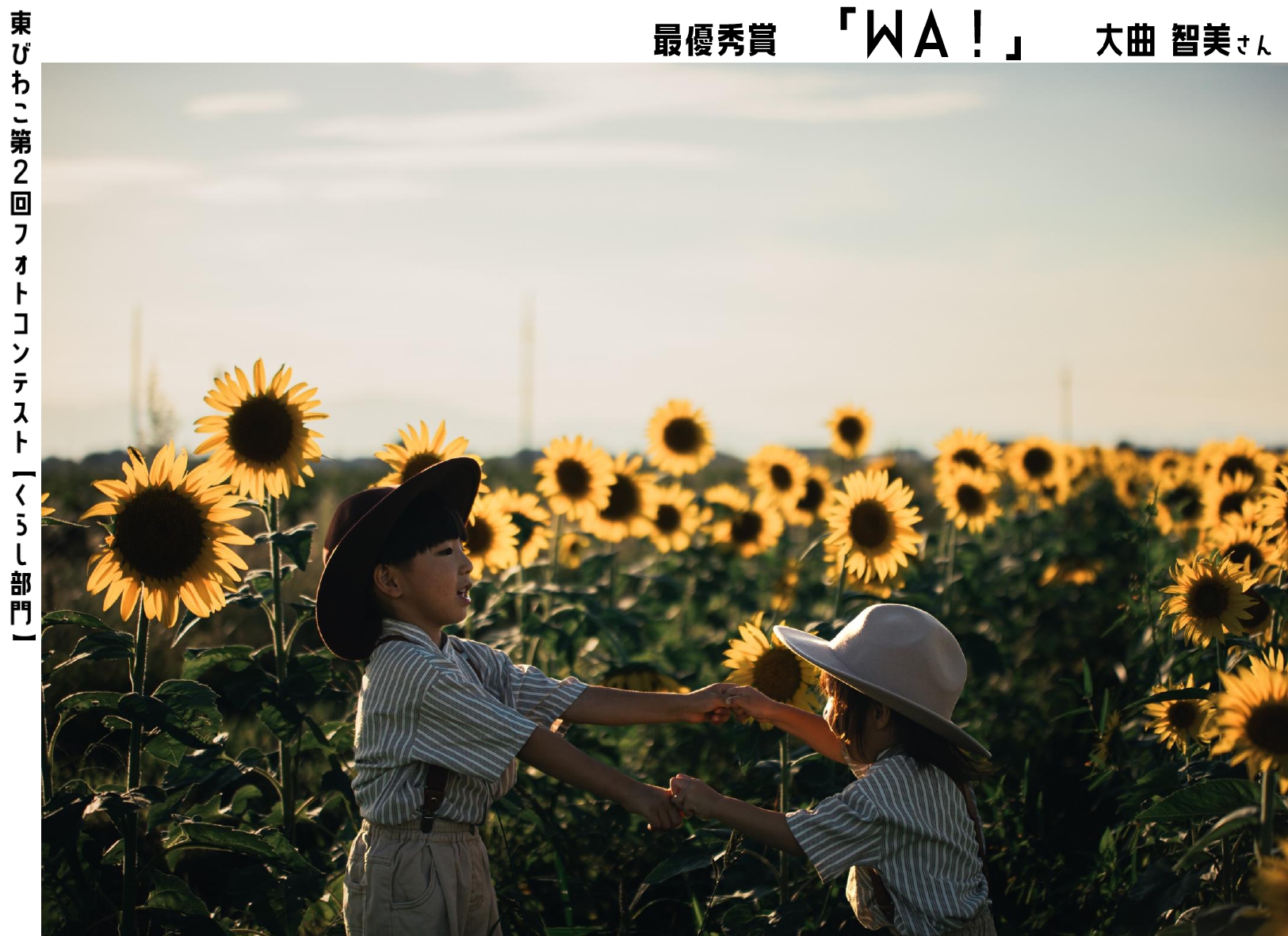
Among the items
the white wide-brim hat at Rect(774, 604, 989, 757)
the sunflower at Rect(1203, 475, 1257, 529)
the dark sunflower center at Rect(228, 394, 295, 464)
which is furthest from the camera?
the sunflower at Rect(1203, 475, 1257, 529)

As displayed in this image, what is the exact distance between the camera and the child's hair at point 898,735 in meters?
2.94

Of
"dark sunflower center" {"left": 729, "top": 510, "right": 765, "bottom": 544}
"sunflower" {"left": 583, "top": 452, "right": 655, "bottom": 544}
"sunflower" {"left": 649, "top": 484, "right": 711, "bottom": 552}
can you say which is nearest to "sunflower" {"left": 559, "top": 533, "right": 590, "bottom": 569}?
"sunflower" {"left": 583, "top": 452, "right": 655, "bottom": 544}

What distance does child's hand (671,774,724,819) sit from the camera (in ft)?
9.39

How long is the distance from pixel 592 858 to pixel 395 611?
1.54m

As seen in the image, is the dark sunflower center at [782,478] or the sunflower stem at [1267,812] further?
the dark sunflower center at [782,478]

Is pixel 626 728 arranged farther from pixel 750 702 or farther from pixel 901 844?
→ pixel 901 844

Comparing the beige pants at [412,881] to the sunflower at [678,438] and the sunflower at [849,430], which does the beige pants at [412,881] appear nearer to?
the sunflower at [678,438]

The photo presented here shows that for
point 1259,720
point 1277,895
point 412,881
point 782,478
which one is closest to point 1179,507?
point 782,478

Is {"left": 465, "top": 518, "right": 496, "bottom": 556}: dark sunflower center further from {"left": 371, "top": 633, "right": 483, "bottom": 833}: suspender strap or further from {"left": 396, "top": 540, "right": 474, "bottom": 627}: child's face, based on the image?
{"left": 371, "top": 633, "right": 483, "bottom": 833}: suspender strap

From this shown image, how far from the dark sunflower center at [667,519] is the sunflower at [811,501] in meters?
0.73

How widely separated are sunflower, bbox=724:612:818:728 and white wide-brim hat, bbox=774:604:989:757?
61cm

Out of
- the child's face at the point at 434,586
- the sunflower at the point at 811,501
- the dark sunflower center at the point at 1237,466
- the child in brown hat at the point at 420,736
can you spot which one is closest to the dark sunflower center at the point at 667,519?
the sunflower at the point at 811,501

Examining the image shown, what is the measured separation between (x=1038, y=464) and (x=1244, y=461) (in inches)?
85.4

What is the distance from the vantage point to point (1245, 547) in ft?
15.7
